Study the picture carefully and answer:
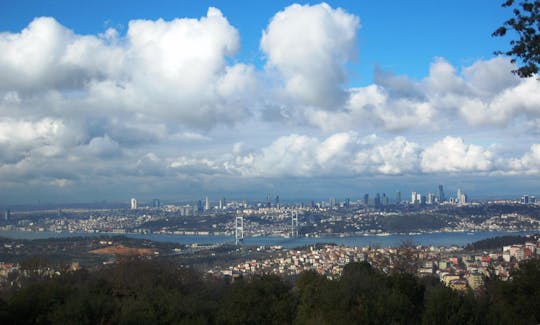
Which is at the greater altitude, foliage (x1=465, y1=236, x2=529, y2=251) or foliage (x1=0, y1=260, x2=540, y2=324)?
foliage (x1=0, y1=260, x2=540, y2=324)

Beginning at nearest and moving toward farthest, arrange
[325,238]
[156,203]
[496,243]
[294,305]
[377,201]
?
[294,305] < [496,243] < [325,238] < [377,201] < [156,203]

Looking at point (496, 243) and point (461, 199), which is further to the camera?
point (461, 199)

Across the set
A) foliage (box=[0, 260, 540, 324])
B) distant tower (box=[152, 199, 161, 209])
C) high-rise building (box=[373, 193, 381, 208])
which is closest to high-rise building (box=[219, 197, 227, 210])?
distant tower (box=[152, 199, 161, 209])

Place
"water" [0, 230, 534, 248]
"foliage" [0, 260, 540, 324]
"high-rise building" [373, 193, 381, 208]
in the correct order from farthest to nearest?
"high-rise building" [373, 193, 381, 208]
"water" [0, 230, 534, 248]
"foliage" [0, 260, 540, 324]

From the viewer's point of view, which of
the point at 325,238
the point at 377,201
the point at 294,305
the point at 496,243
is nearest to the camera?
the point at 294,305

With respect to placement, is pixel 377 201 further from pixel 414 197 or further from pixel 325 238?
pixel 325 238

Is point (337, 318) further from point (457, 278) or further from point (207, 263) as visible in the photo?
point (207, 263)

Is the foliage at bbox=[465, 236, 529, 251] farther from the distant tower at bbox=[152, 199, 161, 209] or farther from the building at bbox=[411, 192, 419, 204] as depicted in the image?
the distant tower at bbox=[152, 199, 161, 209]

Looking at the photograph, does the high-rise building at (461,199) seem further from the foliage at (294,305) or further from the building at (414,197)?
the foliage at (294,305)

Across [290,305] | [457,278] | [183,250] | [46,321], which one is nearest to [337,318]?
[290,305]

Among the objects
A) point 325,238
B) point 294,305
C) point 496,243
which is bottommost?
point 325,238

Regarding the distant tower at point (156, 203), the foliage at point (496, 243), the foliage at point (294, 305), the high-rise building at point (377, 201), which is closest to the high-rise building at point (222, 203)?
the distant tower at point (156, 203)

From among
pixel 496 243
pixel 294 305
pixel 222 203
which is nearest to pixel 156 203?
pixel 222 203
